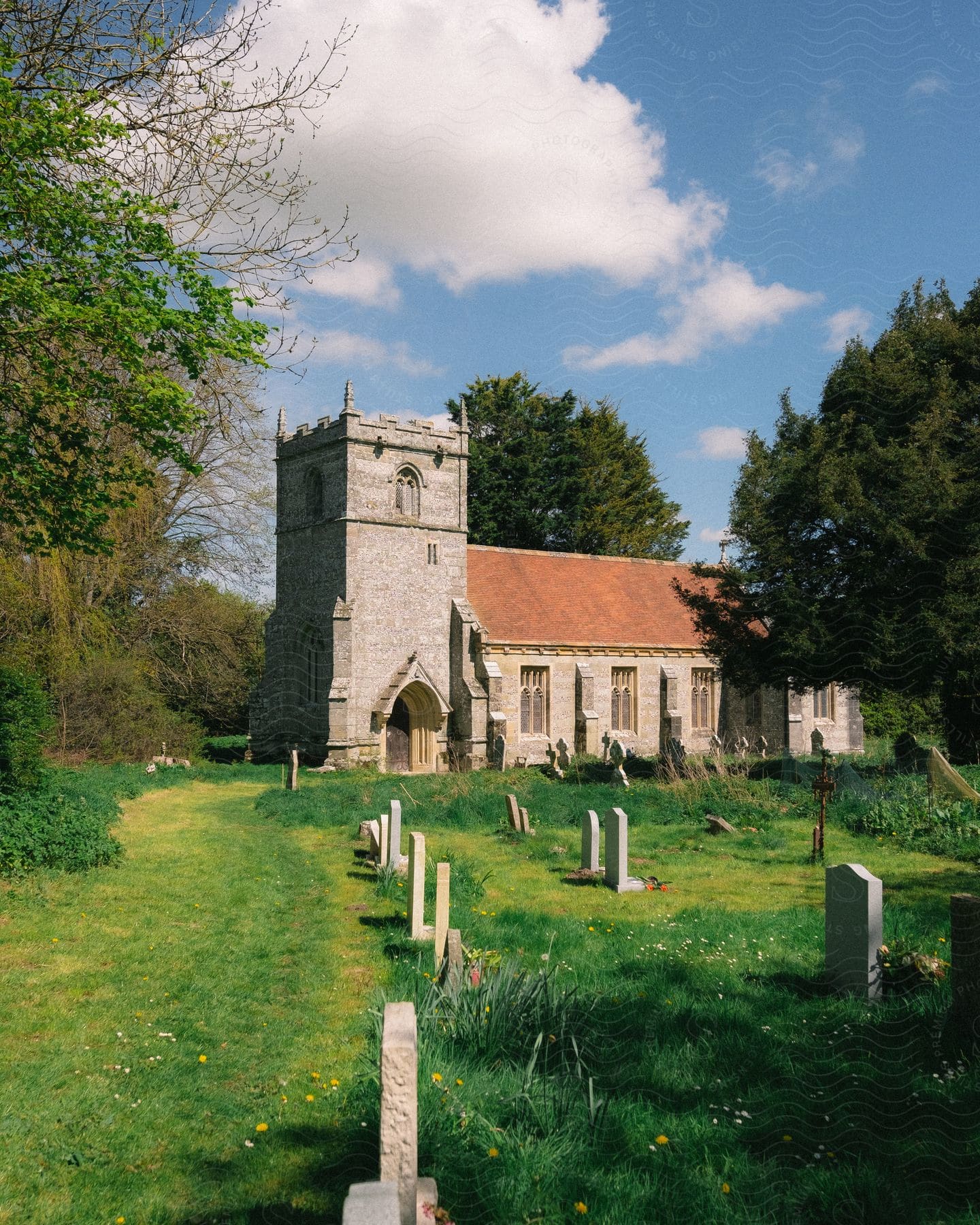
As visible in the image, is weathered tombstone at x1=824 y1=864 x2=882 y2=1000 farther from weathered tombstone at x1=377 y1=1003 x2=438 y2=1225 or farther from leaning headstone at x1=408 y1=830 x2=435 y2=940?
Result: weathered tombstone at x1=377 y1=1003 x2=438 y2=1225

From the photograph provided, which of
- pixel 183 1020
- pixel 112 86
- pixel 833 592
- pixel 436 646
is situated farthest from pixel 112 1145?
pixel 436 646

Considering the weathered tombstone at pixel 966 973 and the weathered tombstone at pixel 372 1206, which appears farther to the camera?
the weathered tombstone at pixel 966 973

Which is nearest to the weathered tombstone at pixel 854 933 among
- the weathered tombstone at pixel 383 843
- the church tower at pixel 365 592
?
the weathered tombstone at pixel 383 843

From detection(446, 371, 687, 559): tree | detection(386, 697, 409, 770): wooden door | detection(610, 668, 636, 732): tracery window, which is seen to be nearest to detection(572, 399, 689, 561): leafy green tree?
detection(446, 371, 687, 559): tree

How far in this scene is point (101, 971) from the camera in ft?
25.1

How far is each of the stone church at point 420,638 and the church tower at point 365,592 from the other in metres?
0.05

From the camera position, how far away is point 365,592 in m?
26.5

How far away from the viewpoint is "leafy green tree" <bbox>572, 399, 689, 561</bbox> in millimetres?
41719

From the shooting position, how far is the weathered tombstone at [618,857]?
34.6 feet

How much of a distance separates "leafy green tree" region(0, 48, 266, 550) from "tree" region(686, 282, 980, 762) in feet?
46.4

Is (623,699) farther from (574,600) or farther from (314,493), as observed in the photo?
(314,493)

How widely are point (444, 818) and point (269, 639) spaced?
15.0 m

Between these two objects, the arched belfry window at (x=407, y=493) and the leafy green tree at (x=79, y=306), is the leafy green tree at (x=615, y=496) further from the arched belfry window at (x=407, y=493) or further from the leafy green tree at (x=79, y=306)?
the leafy green tree at (x=79, y=306)

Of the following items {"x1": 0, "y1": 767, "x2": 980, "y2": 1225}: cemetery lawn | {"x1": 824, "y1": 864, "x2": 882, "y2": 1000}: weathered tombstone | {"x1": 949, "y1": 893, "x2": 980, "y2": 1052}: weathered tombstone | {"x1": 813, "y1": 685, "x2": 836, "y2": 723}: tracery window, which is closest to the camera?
{"x1": 0, "y1": 767, "x2": 980, "y2": 1225}: cemetery lawn
